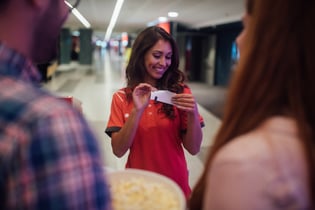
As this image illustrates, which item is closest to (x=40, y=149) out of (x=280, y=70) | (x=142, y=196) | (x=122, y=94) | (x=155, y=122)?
(x=280, y=70)

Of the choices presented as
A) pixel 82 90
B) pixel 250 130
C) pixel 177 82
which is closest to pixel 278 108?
pixel 250 130

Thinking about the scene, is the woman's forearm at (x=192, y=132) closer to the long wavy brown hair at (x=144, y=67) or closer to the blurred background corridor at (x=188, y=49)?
the long wavy brown hair at (x=144, y=67)

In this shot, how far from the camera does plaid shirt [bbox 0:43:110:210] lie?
46cm

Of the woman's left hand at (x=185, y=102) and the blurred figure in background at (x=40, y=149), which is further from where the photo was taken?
the woman's left hand at (x=185, y=102)

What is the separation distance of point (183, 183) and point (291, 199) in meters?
1.16

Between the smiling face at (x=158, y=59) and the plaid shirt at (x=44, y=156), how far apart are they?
1.37m

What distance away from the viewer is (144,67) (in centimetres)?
193

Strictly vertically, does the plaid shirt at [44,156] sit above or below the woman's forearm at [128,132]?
above

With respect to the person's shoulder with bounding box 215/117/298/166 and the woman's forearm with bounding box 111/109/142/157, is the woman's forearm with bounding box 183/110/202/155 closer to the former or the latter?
the woman's forearm with bounding box 111/109/142/157

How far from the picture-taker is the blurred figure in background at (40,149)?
0.46m

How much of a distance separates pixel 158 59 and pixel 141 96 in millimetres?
304

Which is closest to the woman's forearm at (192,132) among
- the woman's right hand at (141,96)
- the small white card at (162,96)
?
the small white card at (162,96)

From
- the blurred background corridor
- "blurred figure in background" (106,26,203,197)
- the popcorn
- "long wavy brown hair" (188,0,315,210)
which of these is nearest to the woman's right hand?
"blurred figure in background" (106,26,203,197)

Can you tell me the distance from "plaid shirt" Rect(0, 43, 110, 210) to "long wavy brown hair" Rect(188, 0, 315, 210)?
1.19 ft
